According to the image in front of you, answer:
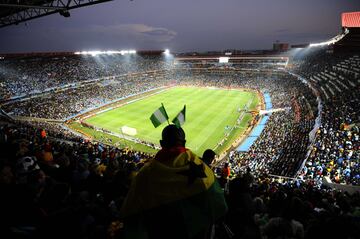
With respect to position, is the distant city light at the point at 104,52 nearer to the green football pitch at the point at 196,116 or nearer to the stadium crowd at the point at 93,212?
the green football pitch at the point at 196,116

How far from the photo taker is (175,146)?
9.40 ft

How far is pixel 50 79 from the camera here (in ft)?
178

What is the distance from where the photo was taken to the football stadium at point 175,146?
2.79 m

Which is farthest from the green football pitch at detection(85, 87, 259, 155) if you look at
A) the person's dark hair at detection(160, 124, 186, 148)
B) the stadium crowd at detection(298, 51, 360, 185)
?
the person's dark hair at detection(160, 124, 186, 148)

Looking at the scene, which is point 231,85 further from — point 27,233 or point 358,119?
point 27,233

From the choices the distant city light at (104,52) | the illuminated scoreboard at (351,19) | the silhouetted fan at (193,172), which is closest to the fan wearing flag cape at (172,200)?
the silhouetted fan at (193,172)

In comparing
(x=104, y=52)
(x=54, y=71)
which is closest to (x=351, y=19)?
(x=54, y=71)

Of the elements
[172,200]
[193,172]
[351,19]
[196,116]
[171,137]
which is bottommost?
[196,116]

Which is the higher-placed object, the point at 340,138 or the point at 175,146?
the point at 175,146

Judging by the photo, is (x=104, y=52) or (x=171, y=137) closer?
(x=171, y=137)

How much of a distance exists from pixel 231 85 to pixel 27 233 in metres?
66.9

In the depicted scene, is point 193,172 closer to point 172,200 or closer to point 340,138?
point 172,200

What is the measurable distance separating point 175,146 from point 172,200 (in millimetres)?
600

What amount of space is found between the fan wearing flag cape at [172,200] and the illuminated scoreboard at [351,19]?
64958 millimetres
